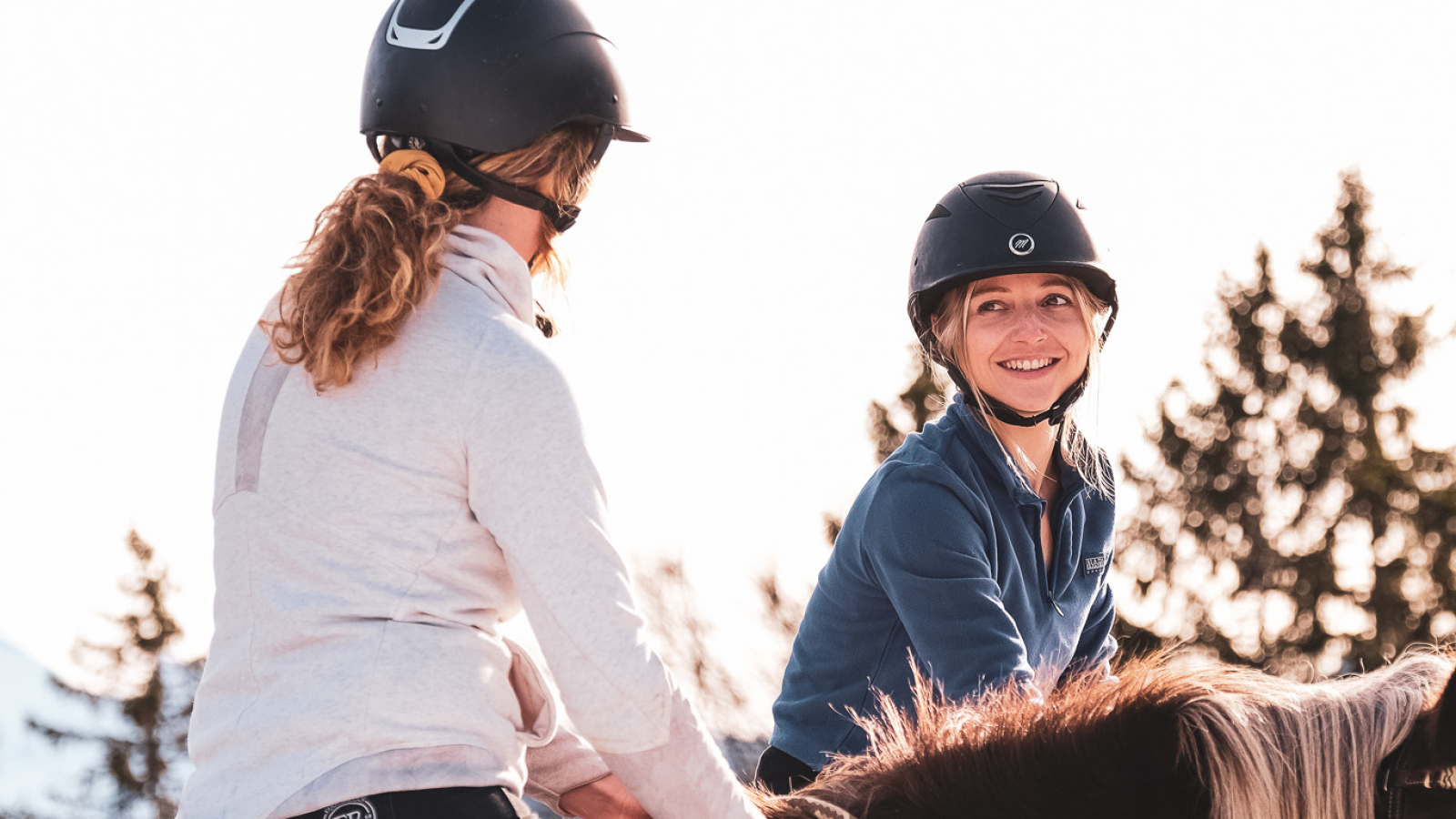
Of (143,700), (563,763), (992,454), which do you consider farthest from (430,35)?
(143,700)

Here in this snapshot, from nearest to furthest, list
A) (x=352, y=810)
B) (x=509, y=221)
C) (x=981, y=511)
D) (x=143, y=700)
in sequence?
(x=352, y=810), (x=509, y=221), (x=981, y=511), (x=143, y=700)

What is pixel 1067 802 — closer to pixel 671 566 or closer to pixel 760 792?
pixel 760 792

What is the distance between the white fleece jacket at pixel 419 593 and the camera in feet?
6.50

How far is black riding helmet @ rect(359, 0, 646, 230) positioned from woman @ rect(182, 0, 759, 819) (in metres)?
0.27

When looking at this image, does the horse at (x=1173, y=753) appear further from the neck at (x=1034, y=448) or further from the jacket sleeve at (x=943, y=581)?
the neck at (x=1034, y=448)

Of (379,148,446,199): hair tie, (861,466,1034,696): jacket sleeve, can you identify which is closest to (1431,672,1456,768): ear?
(861,466,1034,696): jacket sleeve

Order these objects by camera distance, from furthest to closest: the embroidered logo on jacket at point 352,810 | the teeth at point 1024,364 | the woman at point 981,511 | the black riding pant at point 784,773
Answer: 1. the teeth at point 1024,364
2. the black riding pant at point 784,773
3. the woman at point 981,511
4. the embroidered logo on jacket at point 352,810

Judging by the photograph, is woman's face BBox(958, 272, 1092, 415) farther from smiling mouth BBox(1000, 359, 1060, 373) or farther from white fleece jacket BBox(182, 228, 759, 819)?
white fleece jacket BBox(182, 228, 759, 819)

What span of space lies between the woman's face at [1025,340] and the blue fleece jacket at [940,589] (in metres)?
0.13

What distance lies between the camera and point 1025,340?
3.52 m

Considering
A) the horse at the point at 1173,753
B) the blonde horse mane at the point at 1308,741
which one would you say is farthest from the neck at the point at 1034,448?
the blonde horse mane at the point at 1308,741

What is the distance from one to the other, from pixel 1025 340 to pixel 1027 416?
0.20m

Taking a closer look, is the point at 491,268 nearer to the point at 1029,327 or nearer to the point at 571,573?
the point at 571,573

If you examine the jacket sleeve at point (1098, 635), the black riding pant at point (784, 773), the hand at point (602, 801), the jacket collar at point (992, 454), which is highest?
the jacket collar at point (992, 454)
